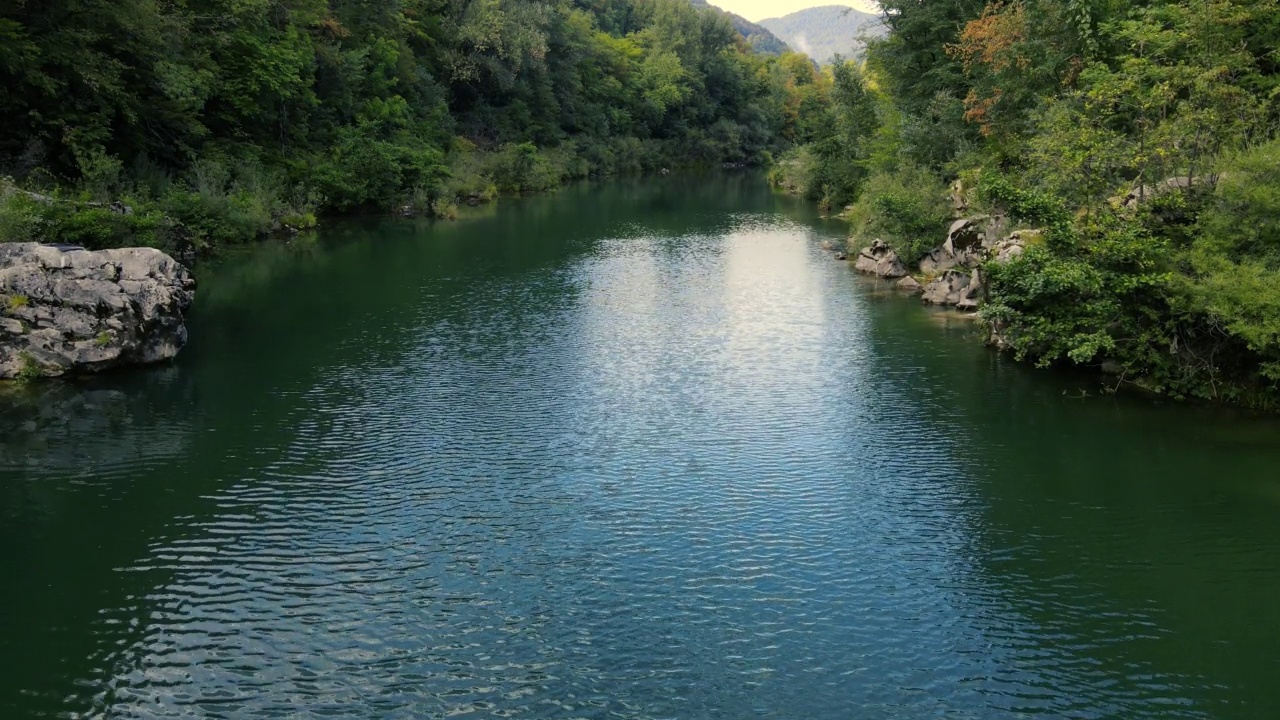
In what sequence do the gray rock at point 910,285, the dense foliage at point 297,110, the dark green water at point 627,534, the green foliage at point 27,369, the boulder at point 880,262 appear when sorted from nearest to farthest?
the dark green water at point 627,534 → the green foliage at point 27,369 → the dense foliage at point 297,110 → the gray rock at point 910,285 → the boulder at point 880,262

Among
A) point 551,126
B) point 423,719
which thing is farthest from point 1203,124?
point 551,126

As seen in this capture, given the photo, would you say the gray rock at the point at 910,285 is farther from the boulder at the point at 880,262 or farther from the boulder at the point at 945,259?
the boulder at the point at 880,262

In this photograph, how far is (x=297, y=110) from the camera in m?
54.1

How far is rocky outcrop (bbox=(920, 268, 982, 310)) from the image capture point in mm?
31906

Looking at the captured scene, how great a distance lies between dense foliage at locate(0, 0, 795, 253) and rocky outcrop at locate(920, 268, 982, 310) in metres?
24.4

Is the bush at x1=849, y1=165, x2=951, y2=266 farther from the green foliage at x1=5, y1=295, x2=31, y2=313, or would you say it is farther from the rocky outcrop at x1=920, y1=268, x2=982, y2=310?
the green foliage at x1=5, y1=295, x2=31, y2=313

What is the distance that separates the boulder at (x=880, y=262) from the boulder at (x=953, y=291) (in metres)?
3.51

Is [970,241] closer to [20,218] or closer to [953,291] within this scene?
[953,291]

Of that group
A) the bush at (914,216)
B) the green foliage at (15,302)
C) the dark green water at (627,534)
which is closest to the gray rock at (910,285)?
the bush at (914,216)

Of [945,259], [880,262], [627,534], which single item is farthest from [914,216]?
[627,534]

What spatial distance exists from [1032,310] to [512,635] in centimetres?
1617

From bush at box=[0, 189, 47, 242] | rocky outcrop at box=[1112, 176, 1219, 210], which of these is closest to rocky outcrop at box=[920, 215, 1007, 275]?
→ rocky outcrop at box=[1112, 176, 1219, 210]

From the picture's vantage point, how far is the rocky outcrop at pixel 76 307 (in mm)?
22688

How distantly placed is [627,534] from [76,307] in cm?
1529
